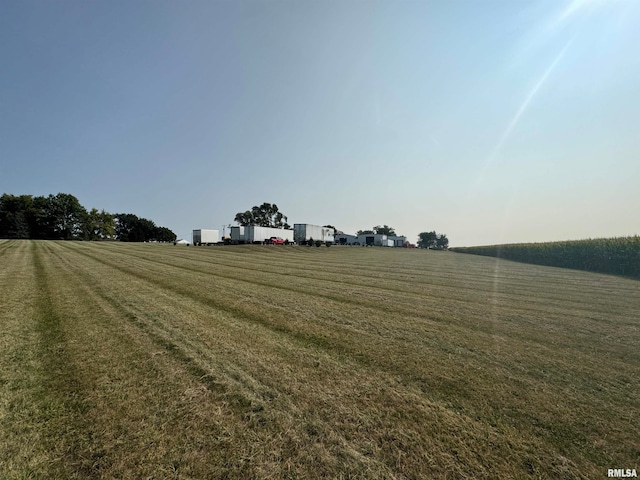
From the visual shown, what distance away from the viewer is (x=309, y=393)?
3.24m

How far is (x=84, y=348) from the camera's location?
4277 millimetres

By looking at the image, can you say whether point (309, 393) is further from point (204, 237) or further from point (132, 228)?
point (132, 228)

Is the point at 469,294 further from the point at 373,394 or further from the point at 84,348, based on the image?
the point at 84,348

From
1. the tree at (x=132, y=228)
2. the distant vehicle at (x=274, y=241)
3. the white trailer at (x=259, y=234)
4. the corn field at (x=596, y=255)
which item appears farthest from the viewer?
the tree at (x=132, y=228)

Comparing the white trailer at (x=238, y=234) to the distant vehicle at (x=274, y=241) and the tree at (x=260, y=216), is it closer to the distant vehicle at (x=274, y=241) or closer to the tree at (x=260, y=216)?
the distant vehicle at (x=274, y=241)

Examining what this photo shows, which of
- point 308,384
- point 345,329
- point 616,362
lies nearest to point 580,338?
point 616,362

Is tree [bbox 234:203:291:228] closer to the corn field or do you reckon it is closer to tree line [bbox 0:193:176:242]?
tree line [bbox 0:193:176:242]

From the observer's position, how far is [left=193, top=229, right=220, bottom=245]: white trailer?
47950mm

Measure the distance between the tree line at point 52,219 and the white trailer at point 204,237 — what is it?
181 feet

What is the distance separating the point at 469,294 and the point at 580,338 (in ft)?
13.9

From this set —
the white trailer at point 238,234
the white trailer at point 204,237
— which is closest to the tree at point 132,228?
the white trailer at point 204,237

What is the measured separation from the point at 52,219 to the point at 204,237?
6011 centimetres

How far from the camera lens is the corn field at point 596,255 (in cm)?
Answer: 2295

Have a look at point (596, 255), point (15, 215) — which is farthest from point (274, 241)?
point (15, 215)
